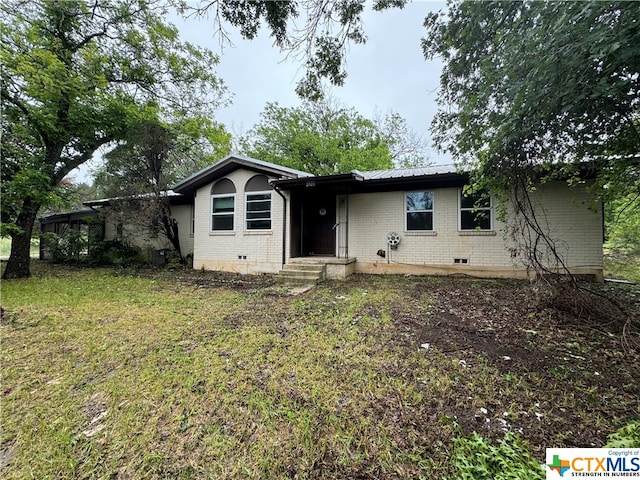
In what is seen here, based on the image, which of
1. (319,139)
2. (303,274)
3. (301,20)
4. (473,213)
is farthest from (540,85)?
(319,139)

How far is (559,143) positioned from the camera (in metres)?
4.08

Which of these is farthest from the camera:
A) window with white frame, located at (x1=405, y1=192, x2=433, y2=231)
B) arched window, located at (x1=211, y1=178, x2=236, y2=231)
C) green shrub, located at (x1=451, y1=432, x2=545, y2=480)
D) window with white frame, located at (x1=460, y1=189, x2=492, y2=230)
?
arched window, located at (x1=211, y1=178, x2=236, y2=231)

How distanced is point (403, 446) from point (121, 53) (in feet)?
45.1

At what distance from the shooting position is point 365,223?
9.02m

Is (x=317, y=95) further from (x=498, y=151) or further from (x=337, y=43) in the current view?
(x=498, y=151)

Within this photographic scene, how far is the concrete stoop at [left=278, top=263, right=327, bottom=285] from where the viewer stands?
7.80 m

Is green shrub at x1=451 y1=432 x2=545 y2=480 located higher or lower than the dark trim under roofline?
lower

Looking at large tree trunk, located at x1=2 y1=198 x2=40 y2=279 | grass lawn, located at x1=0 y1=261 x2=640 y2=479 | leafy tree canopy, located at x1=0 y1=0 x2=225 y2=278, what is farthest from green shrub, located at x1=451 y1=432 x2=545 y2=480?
large tree trunk, located at x1=2 y1=198 x2=40 y2=279

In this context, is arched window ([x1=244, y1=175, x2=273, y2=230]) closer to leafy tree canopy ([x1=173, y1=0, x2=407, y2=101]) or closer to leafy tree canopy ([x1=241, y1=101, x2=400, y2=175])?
leafy tree canopy ([x1=173, y1=0, x2=407, y2=101])

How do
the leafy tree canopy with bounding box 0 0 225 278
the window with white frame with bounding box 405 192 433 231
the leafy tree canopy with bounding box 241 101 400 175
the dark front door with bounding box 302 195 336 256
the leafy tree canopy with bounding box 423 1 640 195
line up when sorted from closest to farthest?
the leafy tree canopy with bounding box 423 1 640 195, the leafy tree canopy with bounding box 0 0 225 278, the window with white frame with bounding box 405 192 433 231, the dark front door with bounding box 302 195 336 256, the leafy tree canopy with bounding box 241 101 400 175

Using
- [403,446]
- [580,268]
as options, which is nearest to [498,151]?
[403,446]

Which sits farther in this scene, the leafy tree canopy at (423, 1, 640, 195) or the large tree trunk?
the large tree trunk

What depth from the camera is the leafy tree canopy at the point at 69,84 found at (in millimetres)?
7039

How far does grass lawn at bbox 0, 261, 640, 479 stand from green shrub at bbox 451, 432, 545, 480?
3 cm
